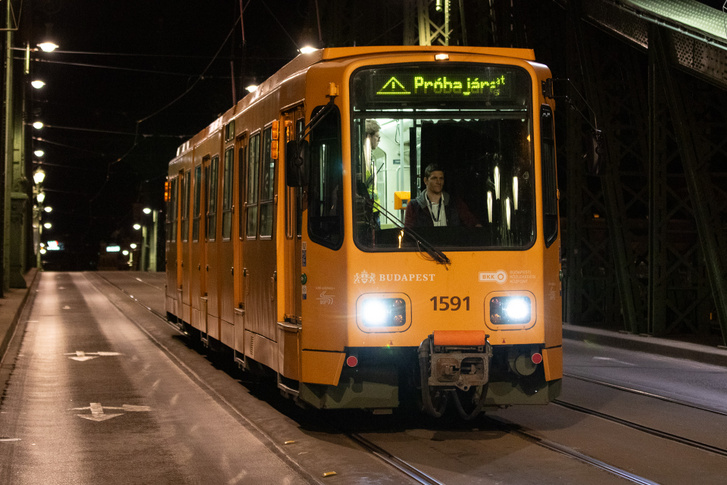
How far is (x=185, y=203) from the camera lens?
18.2 m

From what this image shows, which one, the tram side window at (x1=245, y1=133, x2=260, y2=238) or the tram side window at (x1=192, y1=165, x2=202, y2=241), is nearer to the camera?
the tram side window at (x1=245, y1=133, x2=260, y2=238)

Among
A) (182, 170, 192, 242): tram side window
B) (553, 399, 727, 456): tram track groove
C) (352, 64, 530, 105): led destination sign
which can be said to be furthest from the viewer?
(182, 170, 192, 242): tram side window

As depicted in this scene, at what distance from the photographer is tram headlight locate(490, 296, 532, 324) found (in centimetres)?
916

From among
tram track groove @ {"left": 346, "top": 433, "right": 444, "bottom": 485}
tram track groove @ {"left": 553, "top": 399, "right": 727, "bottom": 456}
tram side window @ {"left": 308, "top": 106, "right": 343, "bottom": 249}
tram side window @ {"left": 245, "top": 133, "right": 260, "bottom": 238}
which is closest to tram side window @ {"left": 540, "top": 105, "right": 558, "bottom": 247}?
tram side window @ {"left": 308, "top": 106, "right": 343, "bottom": 249}

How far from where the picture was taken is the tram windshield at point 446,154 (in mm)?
9227

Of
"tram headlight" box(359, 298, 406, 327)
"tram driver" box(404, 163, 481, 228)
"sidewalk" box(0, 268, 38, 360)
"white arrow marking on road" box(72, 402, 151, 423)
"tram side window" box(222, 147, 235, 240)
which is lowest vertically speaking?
"white arrow marking on road" box(72, 402, 151, 423)

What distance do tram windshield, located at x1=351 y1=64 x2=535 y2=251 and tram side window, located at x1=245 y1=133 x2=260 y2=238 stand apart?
2622mm

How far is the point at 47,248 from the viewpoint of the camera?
130750 mm

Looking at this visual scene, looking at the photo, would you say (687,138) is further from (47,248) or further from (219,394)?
(47,248)

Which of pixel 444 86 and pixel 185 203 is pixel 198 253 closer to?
pixel 185 203

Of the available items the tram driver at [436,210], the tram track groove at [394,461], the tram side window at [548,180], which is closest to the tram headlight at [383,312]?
the tram driver at [436,210]

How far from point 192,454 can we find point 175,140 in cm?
6407

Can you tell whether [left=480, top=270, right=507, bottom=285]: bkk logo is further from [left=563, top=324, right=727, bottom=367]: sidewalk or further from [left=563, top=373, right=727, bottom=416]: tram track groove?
[left=563, top=324, right=727, bottom=367]: sidewalk

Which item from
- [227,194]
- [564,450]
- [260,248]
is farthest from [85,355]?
[564,450]
